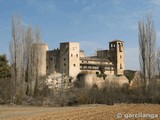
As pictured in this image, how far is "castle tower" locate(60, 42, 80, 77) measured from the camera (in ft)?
183

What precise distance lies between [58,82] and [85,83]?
461cm

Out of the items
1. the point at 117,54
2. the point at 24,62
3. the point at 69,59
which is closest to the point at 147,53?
the point at 24,62

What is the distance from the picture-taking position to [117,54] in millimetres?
70250

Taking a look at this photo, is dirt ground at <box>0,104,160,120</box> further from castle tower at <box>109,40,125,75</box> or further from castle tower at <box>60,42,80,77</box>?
castle tower at <box>109,40,125,75</box>

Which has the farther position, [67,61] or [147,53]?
[67,61]

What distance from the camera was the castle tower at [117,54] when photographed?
2711 inches

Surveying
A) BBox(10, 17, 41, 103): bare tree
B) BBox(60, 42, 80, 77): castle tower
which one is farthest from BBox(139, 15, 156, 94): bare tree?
BBox(60, 42, 80, 77): castle tower

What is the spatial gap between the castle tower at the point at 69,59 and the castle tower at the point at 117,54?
14.3 meters

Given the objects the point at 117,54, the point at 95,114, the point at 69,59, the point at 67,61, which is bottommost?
the point at 95,114

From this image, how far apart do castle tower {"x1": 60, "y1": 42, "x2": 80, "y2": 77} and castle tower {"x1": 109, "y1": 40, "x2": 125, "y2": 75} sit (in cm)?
1428

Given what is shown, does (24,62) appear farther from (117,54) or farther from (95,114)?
(117,54)

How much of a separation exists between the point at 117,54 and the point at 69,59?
17.7 m

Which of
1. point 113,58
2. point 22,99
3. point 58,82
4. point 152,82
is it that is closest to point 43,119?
point 22,99

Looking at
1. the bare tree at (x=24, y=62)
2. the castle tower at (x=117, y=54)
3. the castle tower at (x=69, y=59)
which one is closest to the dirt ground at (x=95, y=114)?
the bare tree at (x=24, y=62)
